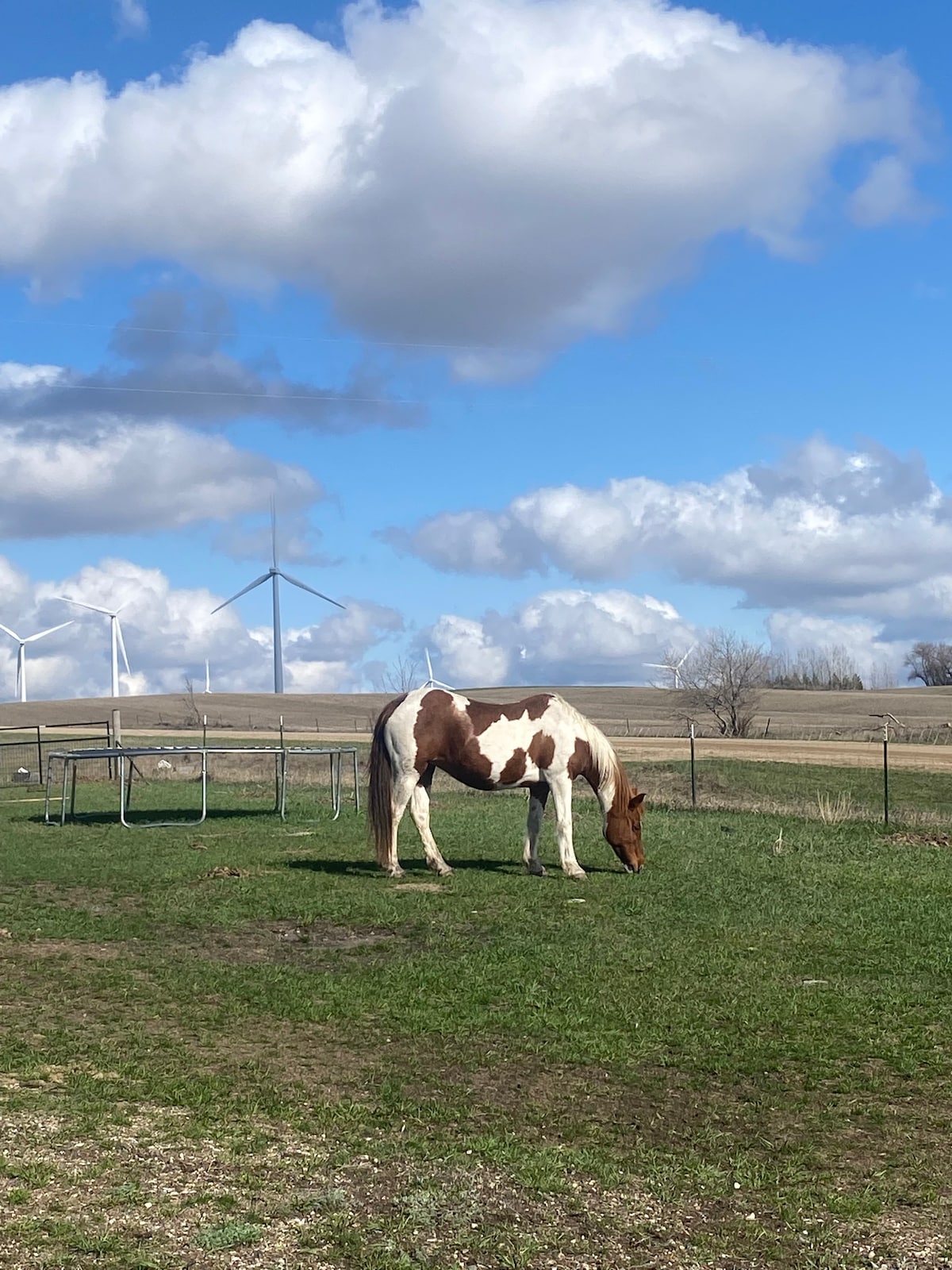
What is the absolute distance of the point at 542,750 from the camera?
1498 cm

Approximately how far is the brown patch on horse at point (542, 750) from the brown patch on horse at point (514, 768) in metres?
0.12

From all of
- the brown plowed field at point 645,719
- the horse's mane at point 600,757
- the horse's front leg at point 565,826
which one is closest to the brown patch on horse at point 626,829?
the horse's mane at point 600,757

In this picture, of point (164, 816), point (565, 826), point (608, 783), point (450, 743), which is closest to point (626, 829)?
point (608, 783)

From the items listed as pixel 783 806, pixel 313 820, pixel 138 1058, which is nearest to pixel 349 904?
pixel 138 1058

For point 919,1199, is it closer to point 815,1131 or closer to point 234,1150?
point 815,1131

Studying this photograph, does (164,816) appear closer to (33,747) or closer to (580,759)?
(580,759)

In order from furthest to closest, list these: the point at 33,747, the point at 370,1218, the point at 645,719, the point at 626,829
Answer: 1. the point at 645,719
2. the point at 33,747
3. the point at 626,829
4. the point at 370,1218

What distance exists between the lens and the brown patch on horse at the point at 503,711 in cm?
1502

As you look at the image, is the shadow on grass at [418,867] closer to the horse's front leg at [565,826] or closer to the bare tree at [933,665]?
the horse's front leg at [565,826]

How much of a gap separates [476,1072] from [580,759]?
27.0ft

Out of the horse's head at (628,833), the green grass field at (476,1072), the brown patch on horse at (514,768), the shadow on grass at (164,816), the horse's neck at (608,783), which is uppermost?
the brown patch on horse at (514,768)

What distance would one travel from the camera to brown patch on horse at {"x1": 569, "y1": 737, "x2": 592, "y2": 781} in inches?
595

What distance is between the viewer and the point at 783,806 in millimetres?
25219

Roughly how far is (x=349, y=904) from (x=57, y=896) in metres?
3.29
